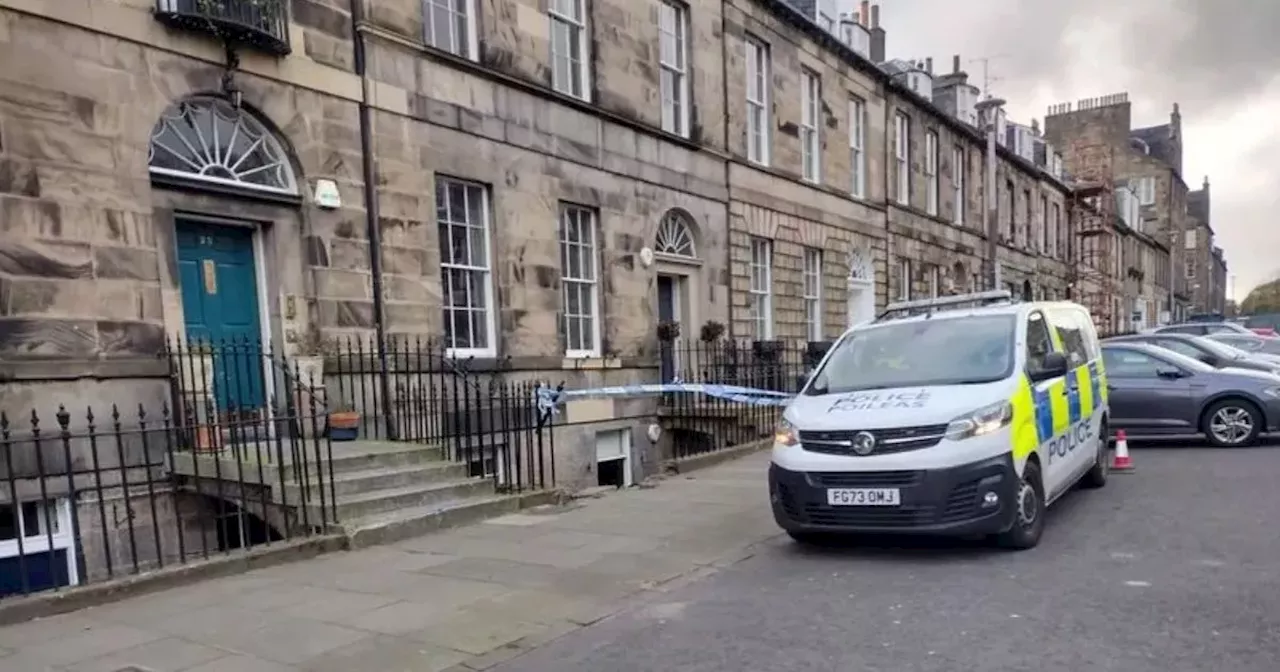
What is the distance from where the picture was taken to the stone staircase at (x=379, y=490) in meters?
7.12

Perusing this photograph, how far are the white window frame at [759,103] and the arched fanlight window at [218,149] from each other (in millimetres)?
10624

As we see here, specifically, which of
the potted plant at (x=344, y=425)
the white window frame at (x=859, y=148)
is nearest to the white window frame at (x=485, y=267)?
the potted plant at (x=344, y=425)

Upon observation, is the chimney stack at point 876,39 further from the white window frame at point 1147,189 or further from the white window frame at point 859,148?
the white window frame at point 1147,189

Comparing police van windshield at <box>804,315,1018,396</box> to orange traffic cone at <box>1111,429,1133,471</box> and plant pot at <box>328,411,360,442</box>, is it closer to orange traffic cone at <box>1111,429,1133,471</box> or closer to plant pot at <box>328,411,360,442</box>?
orange traffic cone at <box>1111,429,1133,471</box>

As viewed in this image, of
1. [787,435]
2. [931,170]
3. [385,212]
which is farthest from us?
[931,170]

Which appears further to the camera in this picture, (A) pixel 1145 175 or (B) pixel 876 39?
(A) pixel 1145 175

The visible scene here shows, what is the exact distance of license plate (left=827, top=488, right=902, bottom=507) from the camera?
589 cm

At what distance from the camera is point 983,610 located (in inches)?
191

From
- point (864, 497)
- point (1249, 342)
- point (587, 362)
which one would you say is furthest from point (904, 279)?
point (864, 497)

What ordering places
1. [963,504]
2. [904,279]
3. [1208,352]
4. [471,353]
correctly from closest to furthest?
[963,504], [471,353], [1208,352], [904,279]

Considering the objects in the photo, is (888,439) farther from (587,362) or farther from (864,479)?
(587,362)

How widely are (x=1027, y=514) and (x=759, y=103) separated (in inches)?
513

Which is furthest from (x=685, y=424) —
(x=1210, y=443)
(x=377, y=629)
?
(x=377, y=629)

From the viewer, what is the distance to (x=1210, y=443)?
1136 centimetres
